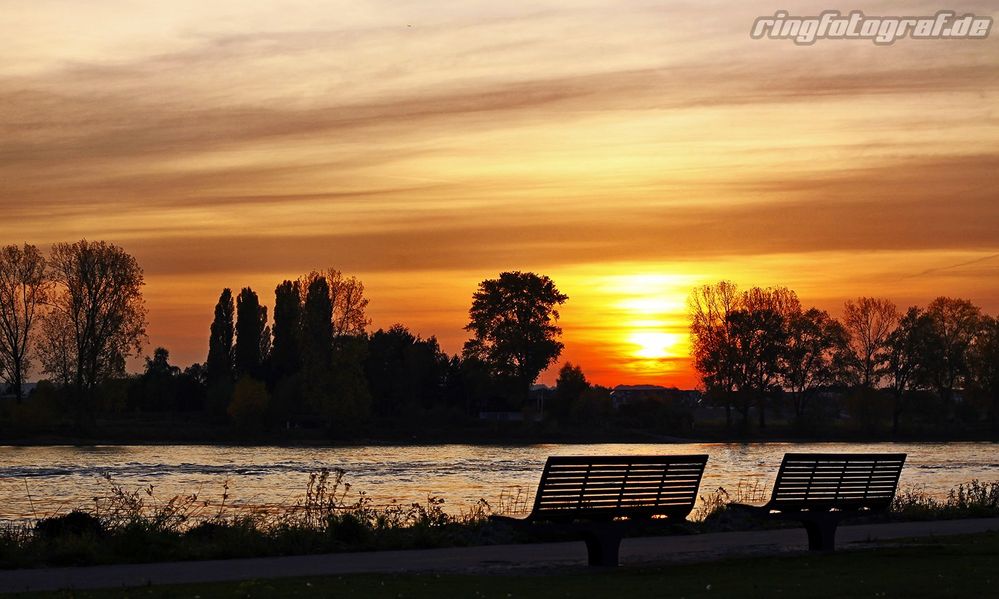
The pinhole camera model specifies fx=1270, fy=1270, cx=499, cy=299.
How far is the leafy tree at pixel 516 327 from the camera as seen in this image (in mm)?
107375

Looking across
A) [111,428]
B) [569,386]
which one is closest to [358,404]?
[111,428]

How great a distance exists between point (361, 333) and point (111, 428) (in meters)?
19.9

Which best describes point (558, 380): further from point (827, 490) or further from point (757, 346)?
point (827, 490)

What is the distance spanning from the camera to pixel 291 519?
70.7 ft

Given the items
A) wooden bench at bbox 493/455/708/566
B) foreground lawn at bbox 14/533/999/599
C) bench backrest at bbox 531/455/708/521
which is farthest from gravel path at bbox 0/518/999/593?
foreground lawn at bbox 14/533/999/599

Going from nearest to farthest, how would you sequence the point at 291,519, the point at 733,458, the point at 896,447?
the point at 291,519
the point at 733,458
the point at 896,447

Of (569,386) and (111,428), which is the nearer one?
(111,428)

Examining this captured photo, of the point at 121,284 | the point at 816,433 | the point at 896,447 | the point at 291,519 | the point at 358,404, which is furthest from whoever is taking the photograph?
the point at 816,433

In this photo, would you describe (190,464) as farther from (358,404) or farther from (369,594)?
(369,594)

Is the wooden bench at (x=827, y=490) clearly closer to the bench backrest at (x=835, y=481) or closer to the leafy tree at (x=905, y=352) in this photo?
the bench backrest at (x=835, y=481)

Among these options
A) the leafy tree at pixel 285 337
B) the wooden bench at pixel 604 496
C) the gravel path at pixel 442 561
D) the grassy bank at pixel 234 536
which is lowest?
the gravel path at pixel 442 561

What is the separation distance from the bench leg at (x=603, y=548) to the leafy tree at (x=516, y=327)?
8975cm

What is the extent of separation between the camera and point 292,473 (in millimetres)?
50375

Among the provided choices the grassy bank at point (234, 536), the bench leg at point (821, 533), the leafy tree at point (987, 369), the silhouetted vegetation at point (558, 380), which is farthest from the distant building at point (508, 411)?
the bench leg at point (821, 533)
